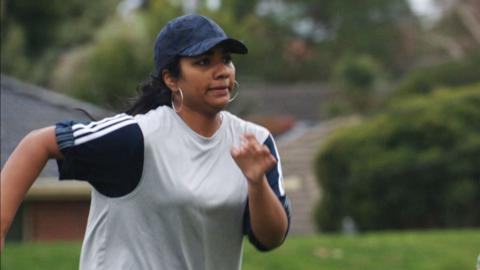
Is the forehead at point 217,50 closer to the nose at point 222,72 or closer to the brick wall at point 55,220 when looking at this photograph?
the nose at point 222,72

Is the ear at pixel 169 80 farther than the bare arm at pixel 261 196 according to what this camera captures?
Yes

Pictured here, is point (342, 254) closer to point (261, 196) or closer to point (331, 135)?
point (261, 196)

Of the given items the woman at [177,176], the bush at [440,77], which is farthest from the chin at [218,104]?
the bush at [440,77]

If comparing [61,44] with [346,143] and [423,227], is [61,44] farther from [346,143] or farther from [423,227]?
[423,227]

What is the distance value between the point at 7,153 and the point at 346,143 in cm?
1509

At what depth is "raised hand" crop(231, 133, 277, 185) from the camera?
4.41m

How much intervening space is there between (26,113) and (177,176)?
10.1 ft

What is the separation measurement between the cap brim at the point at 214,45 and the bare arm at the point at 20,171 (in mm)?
550

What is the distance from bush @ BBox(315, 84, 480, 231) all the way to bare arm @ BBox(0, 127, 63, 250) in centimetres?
1537

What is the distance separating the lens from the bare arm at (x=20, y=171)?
14.5 ft

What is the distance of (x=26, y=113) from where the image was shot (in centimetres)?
764

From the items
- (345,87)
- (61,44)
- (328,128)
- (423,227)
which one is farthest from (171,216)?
(345,87)

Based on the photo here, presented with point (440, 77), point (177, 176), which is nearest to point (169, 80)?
point (177, 176)

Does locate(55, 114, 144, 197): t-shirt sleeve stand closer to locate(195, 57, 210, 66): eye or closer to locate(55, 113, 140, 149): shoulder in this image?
locate(55, 113, 140, 149): shoulder
